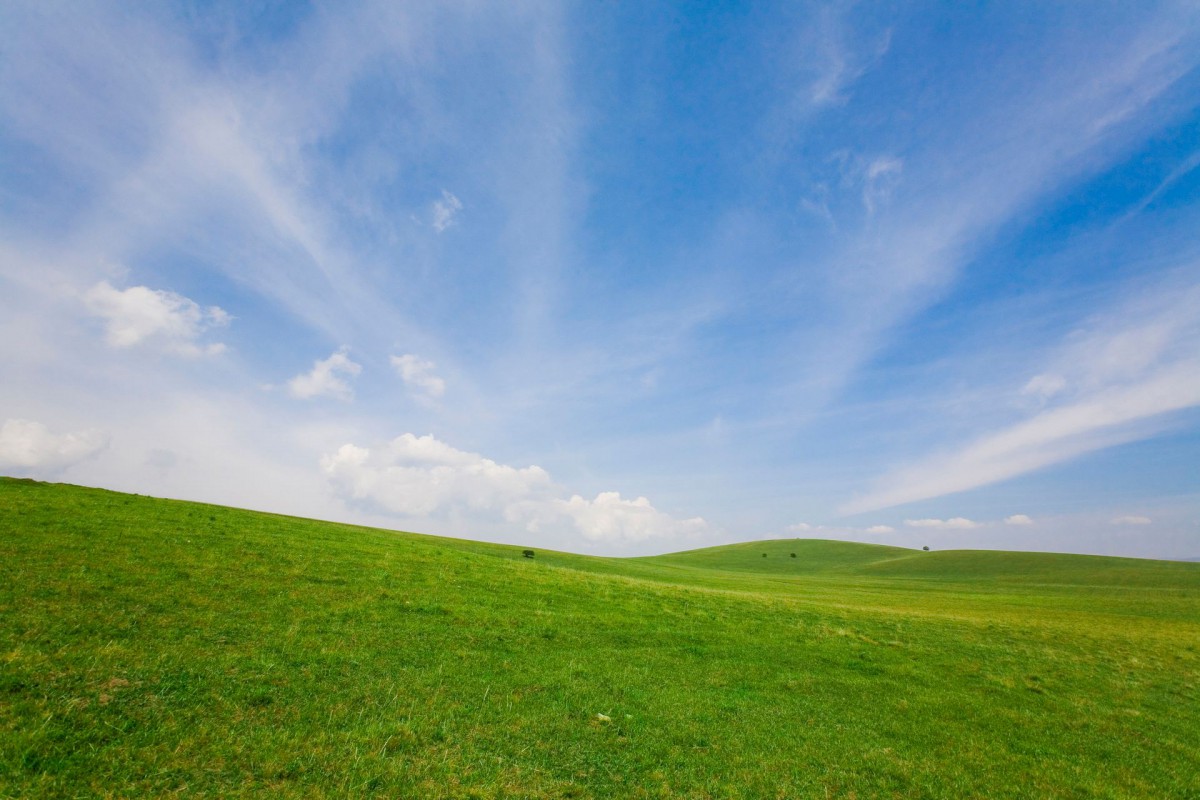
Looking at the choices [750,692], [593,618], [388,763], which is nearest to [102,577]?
[388,763]

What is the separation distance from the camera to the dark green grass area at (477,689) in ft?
31.2

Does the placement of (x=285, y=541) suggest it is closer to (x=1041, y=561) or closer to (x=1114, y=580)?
(x=1114, y=580)

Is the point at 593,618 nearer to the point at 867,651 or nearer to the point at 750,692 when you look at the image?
the point at 750,692

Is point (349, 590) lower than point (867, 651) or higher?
higher

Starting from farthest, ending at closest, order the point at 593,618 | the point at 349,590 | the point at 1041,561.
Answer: the point at 1041,561 → the point at 593,618 → the point at 349,590

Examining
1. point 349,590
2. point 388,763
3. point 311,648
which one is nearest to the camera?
point 388,763

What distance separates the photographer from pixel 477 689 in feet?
45.4

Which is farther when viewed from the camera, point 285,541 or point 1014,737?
point 285,541

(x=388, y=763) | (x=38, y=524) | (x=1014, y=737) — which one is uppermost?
(x=38, y=524)

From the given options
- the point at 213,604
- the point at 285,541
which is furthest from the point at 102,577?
the point at 285,541

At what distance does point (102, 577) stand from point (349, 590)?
7.47 metres

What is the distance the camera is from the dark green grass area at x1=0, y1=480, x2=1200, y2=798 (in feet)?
31.2

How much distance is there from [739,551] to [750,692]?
11830cm

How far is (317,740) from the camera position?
1016cm
